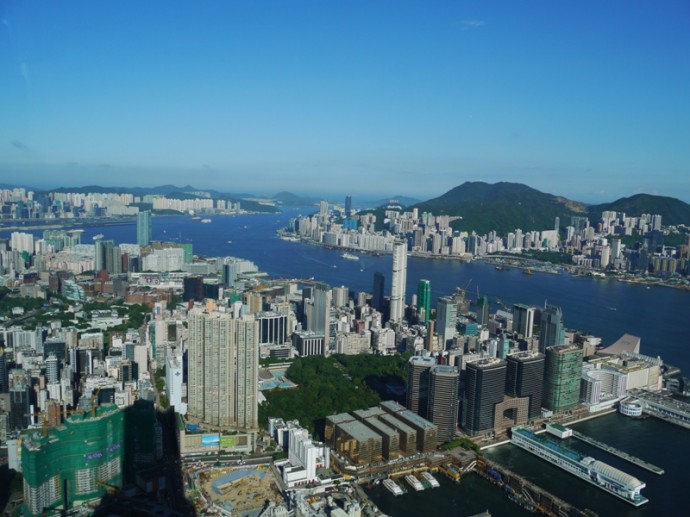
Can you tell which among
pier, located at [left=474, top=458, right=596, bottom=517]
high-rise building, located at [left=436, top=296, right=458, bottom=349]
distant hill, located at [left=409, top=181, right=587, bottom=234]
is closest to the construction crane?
pier, located at [left=474, top=458, right=596, bottom=517]

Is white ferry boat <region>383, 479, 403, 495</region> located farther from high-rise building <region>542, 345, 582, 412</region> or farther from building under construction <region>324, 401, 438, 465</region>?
high-rise building <region>542, 345, 582, 412</region>

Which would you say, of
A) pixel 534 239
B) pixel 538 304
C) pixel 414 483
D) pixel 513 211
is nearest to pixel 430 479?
pixel 414 483

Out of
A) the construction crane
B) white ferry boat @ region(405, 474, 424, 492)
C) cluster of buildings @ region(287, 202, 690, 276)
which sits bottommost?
white ferry boat @ region(405, 474, 424, 492)

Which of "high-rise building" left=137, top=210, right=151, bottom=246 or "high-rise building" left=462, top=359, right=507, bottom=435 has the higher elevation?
"high-rise building" left=137, top=210, right=151, bottom=246

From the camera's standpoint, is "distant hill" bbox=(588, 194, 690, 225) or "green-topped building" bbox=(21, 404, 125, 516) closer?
"green-topped building" bbox=(21, 404, 125, 516)

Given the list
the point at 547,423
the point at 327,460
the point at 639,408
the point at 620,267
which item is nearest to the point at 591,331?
the point at 639,408

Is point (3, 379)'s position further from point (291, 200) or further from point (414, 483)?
point (291, 200)

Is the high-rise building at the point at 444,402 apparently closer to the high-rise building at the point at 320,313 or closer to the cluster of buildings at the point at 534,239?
the high-rise building at the point at 320,313
